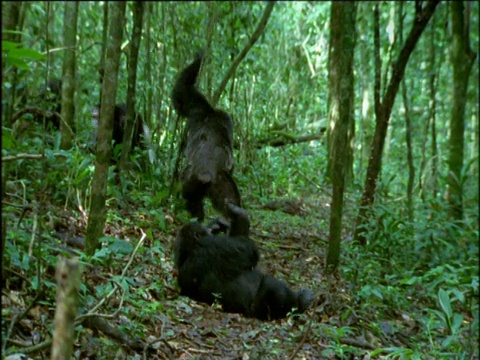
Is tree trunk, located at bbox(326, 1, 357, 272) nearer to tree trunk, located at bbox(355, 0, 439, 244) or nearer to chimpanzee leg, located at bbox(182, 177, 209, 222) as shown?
tree trunk, located at bbox(355, 0, 439, 244)

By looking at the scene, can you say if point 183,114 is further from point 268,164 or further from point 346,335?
point 346,335

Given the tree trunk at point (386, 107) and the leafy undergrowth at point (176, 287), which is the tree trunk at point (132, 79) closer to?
the leafy undergrowth at point (176, 287)

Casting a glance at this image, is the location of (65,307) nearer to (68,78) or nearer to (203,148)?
(203,148)

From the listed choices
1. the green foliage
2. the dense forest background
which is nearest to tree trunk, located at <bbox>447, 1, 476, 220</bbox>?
the dense forest background

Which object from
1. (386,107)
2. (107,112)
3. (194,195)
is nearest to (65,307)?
(107,112)

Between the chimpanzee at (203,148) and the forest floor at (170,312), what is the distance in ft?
1.34

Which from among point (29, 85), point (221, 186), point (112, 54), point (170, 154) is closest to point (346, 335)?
point (221, 186)

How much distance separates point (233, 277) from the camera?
15.8ft

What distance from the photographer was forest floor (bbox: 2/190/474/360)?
11.0 ft

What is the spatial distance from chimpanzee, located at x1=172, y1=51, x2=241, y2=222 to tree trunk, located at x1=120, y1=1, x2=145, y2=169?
52 cm

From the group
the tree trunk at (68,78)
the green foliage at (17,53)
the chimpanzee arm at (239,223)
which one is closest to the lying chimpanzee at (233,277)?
the chimpanzee arm at (239,223)

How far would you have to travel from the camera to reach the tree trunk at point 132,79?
4.38 meters

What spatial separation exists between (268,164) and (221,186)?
177cm

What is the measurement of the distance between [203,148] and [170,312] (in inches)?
57.0
